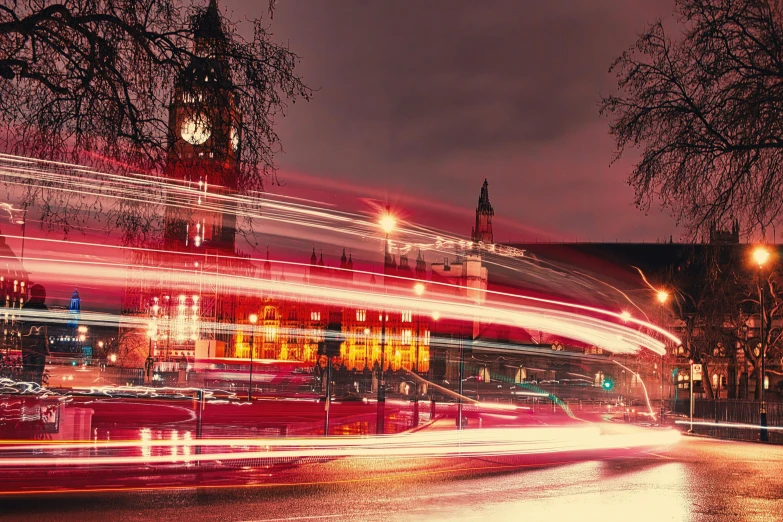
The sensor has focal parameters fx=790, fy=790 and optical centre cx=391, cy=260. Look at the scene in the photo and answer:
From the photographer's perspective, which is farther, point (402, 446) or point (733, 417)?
point (733, 417)

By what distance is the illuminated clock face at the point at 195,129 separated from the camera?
11.0m

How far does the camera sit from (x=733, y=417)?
38688mm

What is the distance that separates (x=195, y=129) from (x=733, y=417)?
35180mm

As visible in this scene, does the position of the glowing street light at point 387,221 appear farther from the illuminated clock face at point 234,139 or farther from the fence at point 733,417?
the illuminated clock face at point 234,139

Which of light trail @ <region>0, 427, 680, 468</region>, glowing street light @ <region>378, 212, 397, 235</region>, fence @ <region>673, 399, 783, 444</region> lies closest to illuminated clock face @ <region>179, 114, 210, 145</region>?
light trail @ <region>0, 427, 680, 468</region>

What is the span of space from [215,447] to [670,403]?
105 ft

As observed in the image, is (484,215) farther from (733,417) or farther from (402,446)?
(402,446)

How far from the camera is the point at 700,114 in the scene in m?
11.5

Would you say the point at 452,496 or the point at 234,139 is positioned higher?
the point at 234,139

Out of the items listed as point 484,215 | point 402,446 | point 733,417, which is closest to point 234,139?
point 402,446

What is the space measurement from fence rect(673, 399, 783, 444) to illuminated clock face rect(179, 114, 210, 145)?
26215 millimetres

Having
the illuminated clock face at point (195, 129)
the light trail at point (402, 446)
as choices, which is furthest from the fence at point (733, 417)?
the illuminated clock face at point (195, 129)

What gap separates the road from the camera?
33.9 feet

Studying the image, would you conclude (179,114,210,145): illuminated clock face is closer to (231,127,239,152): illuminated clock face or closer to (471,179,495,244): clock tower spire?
(231,127,239,152): illuminated clock face
